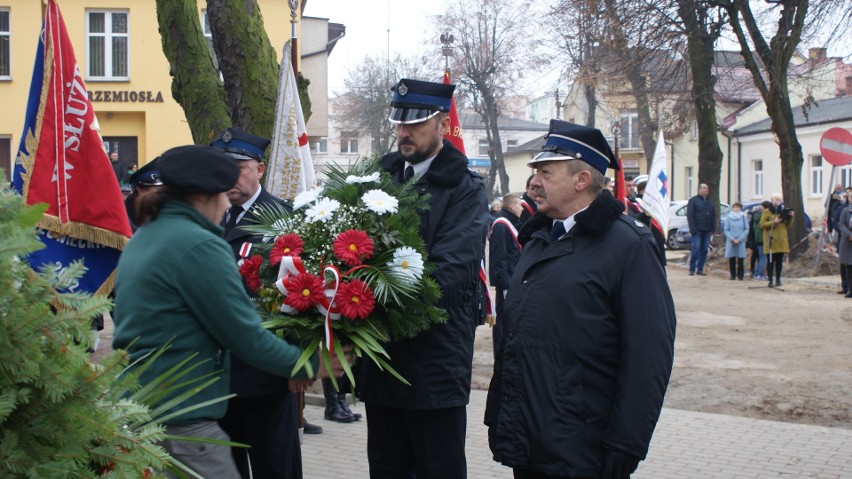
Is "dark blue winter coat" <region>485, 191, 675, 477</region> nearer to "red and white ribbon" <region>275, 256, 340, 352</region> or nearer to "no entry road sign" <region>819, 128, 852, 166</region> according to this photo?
"red and white ribbon" <region>275, 256, 340, 352</region>

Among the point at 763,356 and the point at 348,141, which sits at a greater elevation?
the point at 348,141

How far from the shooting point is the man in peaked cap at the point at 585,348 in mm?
3314

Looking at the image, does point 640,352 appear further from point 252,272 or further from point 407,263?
point 252,272

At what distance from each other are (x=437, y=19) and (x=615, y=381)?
4901 cm

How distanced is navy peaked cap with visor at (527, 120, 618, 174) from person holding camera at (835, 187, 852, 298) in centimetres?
1546

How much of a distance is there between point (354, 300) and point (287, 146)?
3895mm

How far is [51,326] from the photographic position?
74.1 inches

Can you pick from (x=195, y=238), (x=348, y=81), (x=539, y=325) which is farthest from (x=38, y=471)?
(x=348, y=81)

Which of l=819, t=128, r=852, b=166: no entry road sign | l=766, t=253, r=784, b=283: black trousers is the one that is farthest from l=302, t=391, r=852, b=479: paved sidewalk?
l=766, t=253, r=784, b=283: black trousers

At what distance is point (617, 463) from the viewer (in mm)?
3271

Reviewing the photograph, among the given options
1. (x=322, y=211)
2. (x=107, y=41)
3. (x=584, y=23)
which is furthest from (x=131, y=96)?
(x=322, y=211)

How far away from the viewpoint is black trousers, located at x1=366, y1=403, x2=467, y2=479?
4.14 meters

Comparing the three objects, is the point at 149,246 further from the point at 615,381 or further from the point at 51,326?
the point at 615,381

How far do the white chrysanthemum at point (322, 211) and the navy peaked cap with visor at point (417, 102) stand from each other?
578mm
